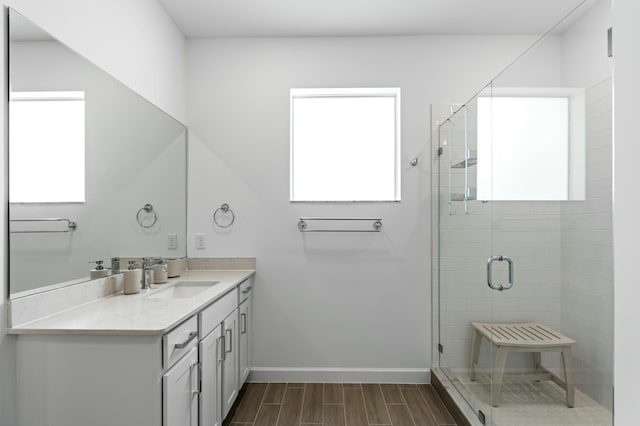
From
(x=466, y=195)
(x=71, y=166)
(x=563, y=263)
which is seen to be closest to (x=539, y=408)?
(x=563, y=263)

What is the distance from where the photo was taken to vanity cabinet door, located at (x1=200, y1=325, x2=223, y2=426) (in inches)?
82.2

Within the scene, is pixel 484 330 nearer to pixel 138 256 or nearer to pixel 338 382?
pixel 338 382

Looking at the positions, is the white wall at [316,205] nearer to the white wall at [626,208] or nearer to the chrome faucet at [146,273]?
the chrome faucet at [146,273]

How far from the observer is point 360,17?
3039 mm

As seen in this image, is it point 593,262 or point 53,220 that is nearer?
point 593,262

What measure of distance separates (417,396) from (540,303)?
163cm

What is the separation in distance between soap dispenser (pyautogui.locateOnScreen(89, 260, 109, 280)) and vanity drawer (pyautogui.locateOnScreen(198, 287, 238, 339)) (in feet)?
1.97

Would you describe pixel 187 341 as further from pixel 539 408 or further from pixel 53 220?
pixel 539 408

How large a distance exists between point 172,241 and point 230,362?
1032mm

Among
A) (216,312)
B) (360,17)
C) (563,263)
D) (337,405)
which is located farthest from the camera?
(360,17)

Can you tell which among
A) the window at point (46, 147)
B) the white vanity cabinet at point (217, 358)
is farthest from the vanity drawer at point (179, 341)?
the window at point (46, 147)

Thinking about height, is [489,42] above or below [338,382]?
above

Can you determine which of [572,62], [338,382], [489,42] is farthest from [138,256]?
[489,42]

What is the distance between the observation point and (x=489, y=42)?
3.30m
